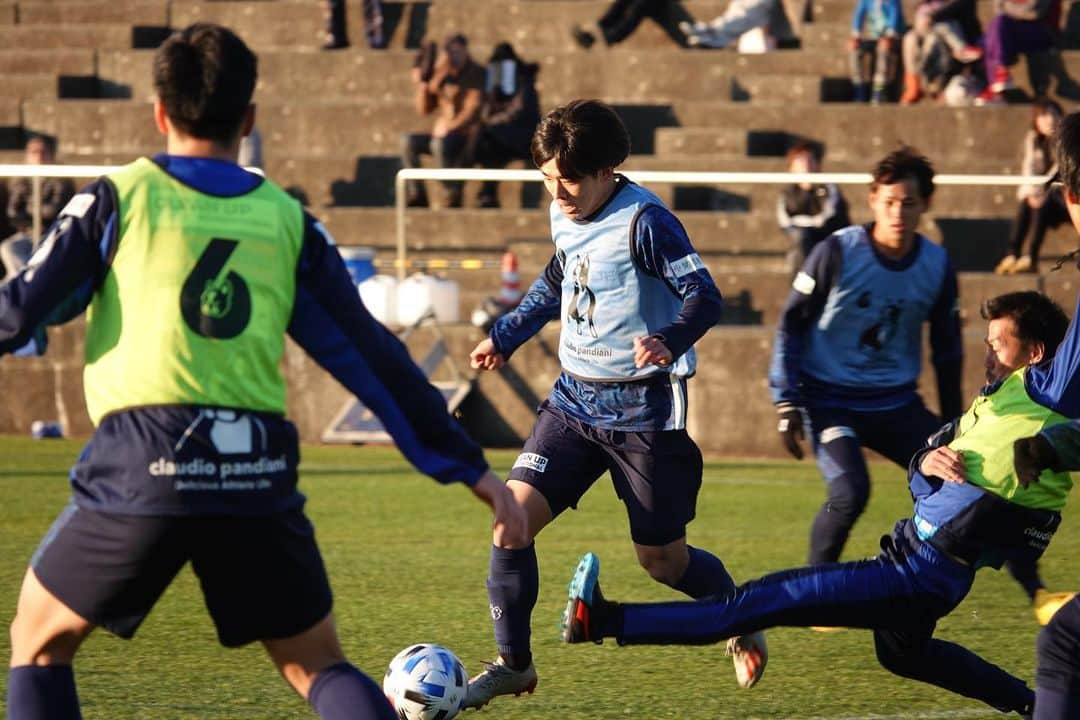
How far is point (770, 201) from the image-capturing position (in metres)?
16.4

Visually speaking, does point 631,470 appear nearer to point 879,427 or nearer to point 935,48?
point 879,427

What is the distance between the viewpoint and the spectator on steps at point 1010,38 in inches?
683

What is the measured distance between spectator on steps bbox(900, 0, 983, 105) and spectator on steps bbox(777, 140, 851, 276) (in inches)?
138

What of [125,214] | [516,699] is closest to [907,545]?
[516,699]

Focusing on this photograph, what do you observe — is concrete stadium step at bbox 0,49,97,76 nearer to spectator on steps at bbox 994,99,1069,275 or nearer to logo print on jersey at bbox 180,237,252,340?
spectator on steps at bbox 994,99,1069,275

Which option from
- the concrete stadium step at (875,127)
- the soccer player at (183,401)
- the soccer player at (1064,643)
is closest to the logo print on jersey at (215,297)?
the soccer player at (183,401)

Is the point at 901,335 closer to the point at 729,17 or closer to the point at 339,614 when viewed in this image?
the point at 339,614

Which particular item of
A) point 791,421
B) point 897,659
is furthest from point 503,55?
point 897,659

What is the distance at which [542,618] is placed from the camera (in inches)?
288

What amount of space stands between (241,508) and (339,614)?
12.3 ft

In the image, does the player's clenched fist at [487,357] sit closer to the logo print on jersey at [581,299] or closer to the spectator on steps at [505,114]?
the logo print on jersey at [581,299]

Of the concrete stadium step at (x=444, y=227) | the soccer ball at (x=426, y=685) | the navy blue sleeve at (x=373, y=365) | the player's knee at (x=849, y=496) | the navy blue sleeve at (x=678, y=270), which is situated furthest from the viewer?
the concrete stadium step at (x=444, y=227)

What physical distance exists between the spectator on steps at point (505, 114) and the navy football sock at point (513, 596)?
11.1m

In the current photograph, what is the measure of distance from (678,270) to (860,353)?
1.81m
